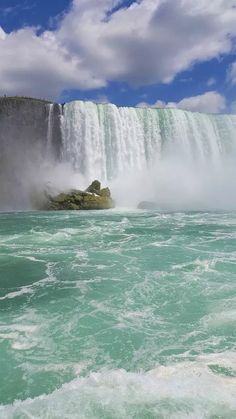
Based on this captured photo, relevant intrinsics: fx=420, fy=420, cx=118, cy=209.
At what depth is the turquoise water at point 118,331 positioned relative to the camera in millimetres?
4582

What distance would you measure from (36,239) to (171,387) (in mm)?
11205

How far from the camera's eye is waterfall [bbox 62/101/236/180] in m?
32.9

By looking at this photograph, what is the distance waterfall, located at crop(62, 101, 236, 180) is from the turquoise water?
20.2 m

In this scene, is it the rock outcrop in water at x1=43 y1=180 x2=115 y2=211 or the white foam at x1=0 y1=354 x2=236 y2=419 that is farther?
the rock outcrop in water at x1=43 y1=180 x2=115 y2=211

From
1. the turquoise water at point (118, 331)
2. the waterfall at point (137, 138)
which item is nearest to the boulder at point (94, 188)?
the waterfall at point (137, 138)

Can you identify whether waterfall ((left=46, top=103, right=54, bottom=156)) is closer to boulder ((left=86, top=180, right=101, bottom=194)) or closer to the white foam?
boulder ((left=86, top=180, right=101, bottom=194))

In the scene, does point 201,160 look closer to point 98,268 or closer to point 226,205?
point 226,205

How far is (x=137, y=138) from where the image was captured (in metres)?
33.8

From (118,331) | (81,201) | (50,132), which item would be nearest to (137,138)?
(50,132)

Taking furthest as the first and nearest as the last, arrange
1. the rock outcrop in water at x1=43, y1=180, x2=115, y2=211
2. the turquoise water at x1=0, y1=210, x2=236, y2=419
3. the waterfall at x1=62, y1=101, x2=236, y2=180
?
the waterfall at x1=62, y1=101, x2=236, y2=180 < the rock outcrop in water at x1=43, y1=180, x2=115, y2=211 < the turquoise water at x1=0, y1=210, x2=236, y2=419

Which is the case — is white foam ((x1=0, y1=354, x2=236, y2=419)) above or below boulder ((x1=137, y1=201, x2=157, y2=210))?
below

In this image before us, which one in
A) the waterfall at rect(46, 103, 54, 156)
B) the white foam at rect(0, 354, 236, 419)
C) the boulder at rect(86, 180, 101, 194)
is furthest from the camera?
the waterfall at rect(46, 103, 54, 156)

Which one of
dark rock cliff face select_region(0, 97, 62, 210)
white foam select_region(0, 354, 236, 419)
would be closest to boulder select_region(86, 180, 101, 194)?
dark rock cliff face select_region(0, 97, 62, 210)

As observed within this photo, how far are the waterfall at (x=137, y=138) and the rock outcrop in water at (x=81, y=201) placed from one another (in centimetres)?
488
